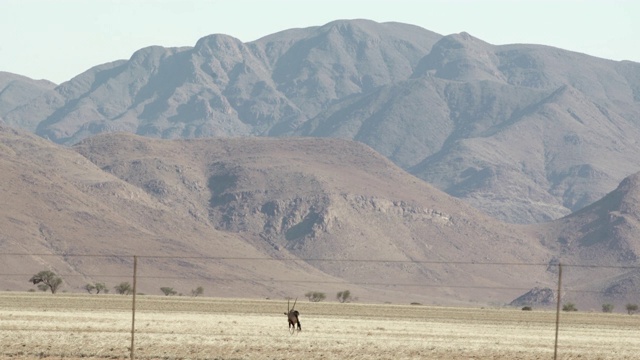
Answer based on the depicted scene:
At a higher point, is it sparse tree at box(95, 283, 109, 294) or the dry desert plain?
sparse tree at box(95, 283, 109, 294)

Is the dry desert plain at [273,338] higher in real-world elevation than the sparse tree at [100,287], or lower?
lower

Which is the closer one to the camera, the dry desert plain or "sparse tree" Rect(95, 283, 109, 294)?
the dry desert plain

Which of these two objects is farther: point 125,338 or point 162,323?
point 162,323

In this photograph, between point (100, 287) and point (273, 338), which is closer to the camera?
point (273, 338)

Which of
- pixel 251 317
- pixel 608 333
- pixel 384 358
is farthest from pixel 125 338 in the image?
pixel 608 333

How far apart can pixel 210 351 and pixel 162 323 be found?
61.9ft

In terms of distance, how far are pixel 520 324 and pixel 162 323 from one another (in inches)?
1185

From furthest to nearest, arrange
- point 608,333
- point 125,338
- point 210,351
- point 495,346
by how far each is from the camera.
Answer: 1. point 608,333
2. point 495,346
3. point 125,338
4. point 210,351

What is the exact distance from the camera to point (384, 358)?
155 ft

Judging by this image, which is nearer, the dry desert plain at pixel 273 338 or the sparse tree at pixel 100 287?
the dry desert plain at pixel 273 338

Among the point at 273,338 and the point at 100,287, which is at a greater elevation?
the point at 100,287

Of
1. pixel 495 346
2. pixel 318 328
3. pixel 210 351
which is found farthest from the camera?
pixel 318 328

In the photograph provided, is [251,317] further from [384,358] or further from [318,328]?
[384,358]

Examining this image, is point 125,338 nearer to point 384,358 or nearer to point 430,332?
point 384,358
